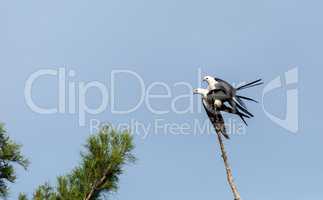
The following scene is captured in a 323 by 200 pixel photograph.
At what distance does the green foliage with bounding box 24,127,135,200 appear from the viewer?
9.16 m

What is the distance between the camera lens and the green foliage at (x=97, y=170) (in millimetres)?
9164

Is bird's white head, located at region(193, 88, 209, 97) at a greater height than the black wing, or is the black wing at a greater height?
bird's white head, located at region(193, 88, 209, 97)

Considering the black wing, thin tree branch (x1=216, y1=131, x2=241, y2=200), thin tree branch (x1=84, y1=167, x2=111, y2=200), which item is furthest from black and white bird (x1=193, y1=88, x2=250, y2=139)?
thin tree branch (x1=84, y1=167, x2=111, y2=200)

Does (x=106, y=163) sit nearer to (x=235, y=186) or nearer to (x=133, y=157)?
(x=133, y=157)

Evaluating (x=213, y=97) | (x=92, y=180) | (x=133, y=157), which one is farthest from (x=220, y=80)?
(x=92, y=180)

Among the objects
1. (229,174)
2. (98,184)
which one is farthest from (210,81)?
(98,184)

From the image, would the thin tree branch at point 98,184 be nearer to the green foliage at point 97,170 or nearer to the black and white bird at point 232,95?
the green foliage at point 97,170

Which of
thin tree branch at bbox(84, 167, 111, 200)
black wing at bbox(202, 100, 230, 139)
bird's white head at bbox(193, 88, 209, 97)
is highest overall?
bird's white head at bbox(193, 88, 209, 97)

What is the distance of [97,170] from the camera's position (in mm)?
9523

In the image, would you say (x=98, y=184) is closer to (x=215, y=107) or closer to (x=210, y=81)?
(x=215, y=107)

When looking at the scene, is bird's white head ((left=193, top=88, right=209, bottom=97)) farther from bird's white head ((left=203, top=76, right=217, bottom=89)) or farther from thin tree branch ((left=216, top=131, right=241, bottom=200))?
thin tree branch ((left=216, top=131, right=241, bottom=200))

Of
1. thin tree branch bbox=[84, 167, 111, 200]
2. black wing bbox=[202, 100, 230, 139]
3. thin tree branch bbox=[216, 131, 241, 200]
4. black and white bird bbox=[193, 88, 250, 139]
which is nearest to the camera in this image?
thin tree branch bbox=[216, 131, 241, 200]

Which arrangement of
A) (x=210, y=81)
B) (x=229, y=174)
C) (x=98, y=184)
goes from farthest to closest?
1. (x=210, y=81)
2. (x=98, y=184)
3. (x=229, y=174)

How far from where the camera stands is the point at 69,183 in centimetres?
934
